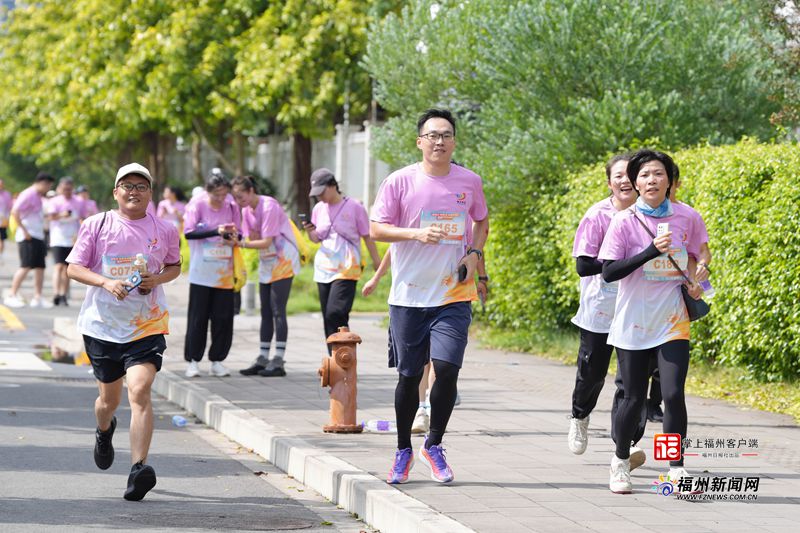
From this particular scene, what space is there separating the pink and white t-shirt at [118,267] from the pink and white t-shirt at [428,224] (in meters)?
1.25

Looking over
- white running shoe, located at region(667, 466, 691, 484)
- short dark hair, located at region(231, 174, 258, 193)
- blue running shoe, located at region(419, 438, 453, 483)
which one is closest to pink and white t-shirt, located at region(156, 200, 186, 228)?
short dark hair, located at region(231, 174, 258, 193)

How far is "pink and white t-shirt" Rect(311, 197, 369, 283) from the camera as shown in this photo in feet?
39.3

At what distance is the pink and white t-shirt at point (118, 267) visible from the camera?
7828 millimetres

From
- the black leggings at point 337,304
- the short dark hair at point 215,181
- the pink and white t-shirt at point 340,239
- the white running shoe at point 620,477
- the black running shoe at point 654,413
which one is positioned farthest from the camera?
the short dark hair at point 215,181

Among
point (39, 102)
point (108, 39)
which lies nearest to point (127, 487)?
point (108, 39)

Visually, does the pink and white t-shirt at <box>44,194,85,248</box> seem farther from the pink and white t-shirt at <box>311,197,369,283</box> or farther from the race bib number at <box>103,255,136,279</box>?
the race bib number at <box>103,255,136,279</box>

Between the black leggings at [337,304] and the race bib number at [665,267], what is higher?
the race bib number at [665,267]

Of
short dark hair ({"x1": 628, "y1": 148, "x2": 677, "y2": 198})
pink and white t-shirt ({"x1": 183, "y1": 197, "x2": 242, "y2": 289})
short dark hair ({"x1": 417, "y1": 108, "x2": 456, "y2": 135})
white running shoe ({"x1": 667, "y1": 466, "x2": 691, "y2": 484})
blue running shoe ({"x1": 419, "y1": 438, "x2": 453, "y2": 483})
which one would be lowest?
blue running shoe ({"x1": 419, "y1": 438, "x2": 453, "y2": 483})

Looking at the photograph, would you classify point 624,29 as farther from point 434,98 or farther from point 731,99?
point 434,98

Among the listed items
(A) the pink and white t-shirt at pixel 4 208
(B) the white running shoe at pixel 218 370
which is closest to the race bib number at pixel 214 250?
(B) the white running shoe at pixel 218 370

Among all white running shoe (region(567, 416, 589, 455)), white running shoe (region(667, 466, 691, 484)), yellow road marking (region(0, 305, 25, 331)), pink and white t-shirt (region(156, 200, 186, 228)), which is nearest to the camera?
white running shoe (region(667, 466, 691, 484))

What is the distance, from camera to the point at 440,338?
771cm

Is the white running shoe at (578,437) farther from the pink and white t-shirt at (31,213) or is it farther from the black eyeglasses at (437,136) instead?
the pink and white t-shirt at (31,213)

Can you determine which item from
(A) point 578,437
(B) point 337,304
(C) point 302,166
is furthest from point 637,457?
(C) point 302,166
